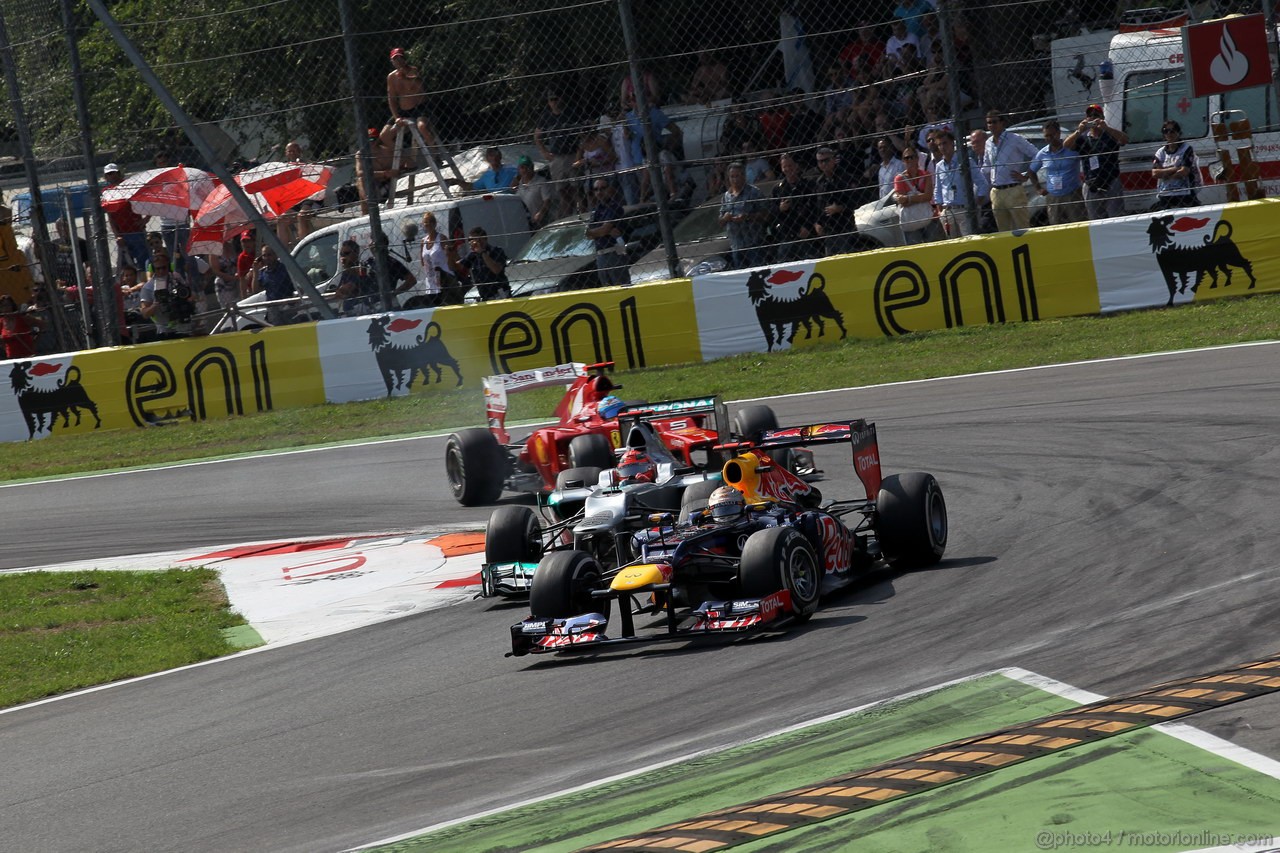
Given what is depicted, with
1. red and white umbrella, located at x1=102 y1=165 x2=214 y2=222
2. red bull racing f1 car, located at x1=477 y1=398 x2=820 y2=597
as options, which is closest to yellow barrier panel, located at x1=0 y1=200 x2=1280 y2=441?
red and white umbrella, located at x1=102 y1=165 x2=214 y2=222

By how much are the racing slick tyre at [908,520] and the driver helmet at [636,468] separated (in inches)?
52.1

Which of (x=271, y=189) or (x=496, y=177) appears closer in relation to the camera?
(x=496, y=177)

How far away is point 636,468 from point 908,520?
1589mm

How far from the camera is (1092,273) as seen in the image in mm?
15461

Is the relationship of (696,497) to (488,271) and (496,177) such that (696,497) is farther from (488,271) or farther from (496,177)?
(496,177)

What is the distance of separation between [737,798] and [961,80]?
40.4ft

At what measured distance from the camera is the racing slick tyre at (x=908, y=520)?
838cm

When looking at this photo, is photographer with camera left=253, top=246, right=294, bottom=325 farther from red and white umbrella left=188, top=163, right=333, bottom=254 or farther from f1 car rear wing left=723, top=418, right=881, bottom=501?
f1 car rear wing left=723, top=418, right=881, bottom=501

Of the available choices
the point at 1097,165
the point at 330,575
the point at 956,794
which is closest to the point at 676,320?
the point at 1097,165

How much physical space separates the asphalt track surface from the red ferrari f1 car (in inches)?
62.9

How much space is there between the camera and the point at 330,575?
1054cm

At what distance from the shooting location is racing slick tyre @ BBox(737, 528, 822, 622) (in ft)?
24.4

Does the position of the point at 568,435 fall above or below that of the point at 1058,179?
below

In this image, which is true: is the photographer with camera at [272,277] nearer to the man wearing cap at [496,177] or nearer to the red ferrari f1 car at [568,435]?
the man wearing cap at [496,177]
